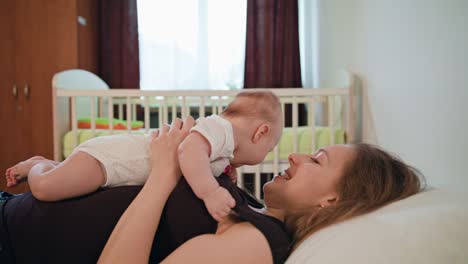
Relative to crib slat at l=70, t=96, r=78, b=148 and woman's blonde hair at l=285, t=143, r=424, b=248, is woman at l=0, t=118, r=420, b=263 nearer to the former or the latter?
woman's blonde hair at l=285, t=143, r=424, b=248

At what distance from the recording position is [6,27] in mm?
3133

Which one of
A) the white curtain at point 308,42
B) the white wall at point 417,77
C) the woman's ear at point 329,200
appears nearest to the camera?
the woman's ear at point 329,200

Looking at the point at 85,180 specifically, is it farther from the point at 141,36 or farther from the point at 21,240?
the point at 141,36

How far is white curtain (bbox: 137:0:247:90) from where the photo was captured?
147 inches

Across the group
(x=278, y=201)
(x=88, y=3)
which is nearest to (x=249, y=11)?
(x=88, y=3)

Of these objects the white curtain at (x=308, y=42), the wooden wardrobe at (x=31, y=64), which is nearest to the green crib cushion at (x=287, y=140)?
the wooden wardrobe at (x=31, y=64)

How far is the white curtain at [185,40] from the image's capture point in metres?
3.73

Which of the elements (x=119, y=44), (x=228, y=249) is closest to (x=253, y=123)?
(x=228, y=249)

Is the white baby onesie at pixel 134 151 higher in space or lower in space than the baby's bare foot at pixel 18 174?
higher

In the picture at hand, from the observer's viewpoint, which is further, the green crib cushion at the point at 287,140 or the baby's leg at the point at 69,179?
the green crib cushion at the point at 287,140

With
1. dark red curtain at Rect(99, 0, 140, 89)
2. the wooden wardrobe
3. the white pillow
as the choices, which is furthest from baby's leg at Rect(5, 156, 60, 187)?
dark red curtain at Rect(99, 0, 140, 89)

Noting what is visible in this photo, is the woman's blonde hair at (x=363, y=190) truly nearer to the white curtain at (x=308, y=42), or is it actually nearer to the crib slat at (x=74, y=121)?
the crib slat at (x=74, y=121)

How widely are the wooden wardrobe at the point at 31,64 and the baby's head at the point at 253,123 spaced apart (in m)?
2.47

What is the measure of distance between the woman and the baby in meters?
0.05
